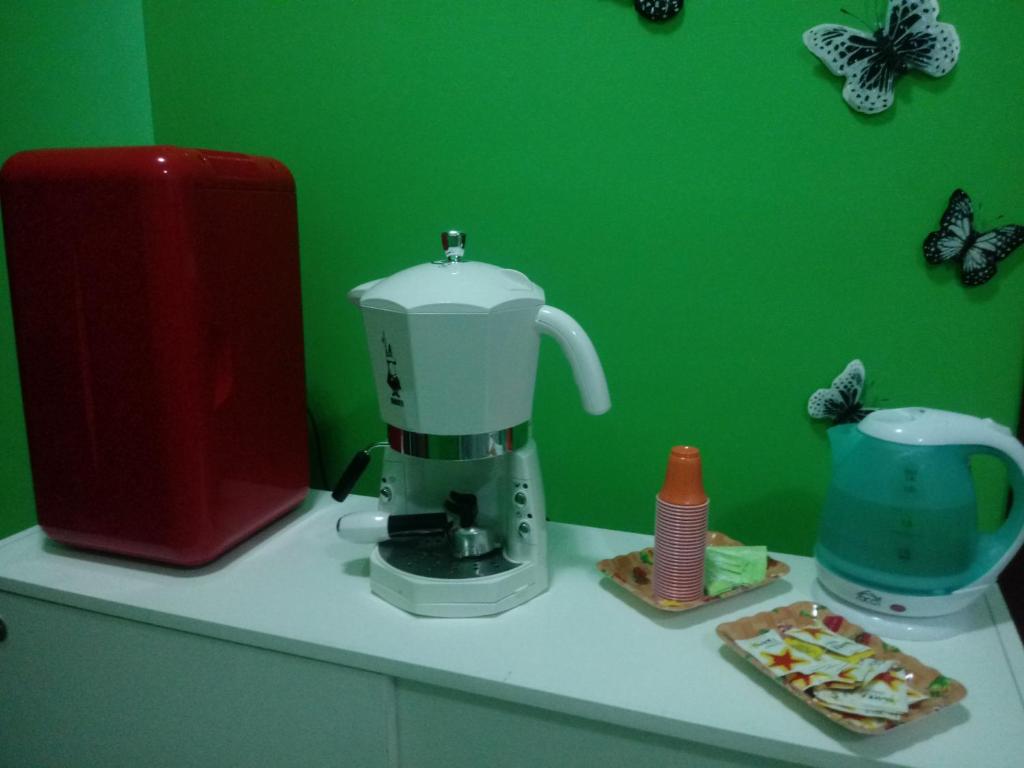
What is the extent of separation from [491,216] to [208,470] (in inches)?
20.0

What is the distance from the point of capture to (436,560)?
0.82 meters

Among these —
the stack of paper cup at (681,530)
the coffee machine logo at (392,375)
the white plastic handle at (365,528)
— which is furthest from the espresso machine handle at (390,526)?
the stack of paper cup at (681,530)

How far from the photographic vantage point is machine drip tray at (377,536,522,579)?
31.0 inches

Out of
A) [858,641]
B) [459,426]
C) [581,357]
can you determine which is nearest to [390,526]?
[459,426]

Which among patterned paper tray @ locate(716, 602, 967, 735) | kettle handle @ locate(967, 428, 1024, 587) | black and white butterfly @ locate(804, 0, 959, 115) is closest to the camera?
patterned paper tray @ locate(716, 602, 967, 735)

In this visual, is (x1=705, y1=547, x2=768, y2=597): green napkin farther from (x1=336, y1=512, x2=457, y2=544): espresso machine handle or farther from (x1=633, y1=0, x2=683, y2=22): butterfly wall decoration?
(x1=633, y1=0, x2=683, y2=22): butterfly wall decoration

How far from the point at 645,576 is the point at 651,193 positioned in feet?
1.61

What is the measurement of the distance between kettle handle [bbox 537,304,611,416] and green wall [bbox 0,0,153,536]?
804 millimetres

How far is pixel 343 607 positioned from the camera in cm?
79

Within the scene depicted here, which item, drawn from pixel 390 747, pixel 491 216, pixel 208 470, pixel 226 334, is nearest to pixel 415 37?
pixel 491 216

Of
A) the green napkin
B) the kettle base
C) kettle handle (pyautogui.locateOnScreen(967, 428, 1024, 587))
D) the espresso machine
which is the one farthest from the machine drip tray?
kettle handle (pyautogui.locateOnScreen(967, 428, 1024, 587))

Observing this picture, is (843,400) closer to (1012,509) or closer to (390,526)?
(1012,509)

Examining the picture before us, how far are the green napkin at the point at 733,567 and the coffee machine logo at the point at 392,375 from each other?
41cm

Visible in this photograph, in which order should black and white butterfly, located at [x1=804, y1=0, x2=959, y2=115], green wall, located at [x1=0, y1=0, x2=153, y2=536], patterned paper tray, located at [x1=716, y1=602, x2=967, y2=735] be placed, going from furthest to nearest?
green wall, located at [x1=0, y1=0, x2=153, y2=536]
black and white butterfly, located at [x1=804, y1=0, x2=959, y2=115]
patterned paper tray, located at [x1=716, y1=602, x2=967, y2=735]
